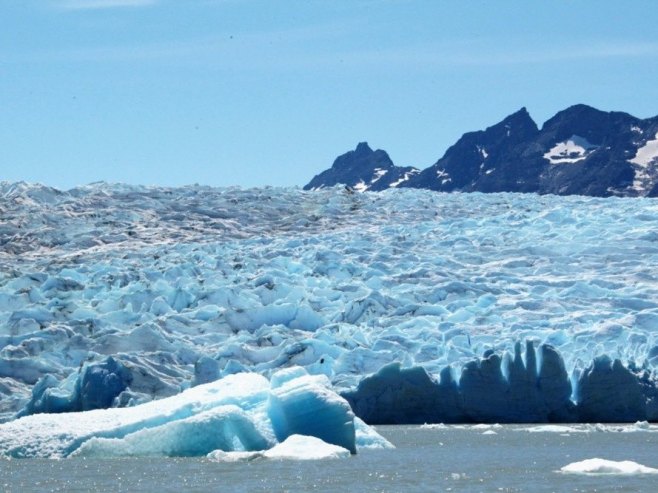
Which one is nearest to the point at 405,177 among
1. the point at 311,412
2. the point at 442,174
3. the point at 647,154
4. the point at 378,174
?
the point at 378,174

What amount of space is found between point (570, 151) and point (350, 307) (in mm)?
57984

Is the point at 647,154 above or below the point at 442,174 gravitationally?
above

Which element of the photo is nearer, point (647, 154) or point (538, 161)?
point (647, 154)

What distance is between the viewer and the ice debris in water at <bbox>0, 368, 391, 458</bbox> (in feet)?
47.9

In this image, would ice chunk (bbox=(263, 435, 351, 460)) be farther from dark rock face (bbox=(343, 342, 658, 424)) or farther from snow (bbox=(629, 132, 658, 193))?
snow (bbox=(629, 132, 658, 193))

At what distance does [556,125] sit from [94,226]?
5289cm

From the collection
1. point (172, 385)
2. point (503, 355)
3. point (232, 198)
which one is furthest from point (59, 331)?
point (232, 198)

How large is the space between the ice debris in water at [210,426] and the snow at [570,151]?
209 feet

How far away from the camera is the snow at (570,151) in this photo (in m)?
77.6

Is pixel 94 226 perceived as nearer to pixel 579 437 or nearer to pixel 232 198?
pixel 232 198

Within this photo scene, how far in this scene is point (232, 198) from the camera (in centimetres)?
3588

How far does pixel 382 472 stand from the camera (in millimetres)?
13266

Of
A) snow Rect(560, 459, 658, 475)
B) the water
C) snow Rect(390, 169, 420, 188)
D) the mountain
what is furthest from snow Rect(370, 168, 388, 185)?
snow Rect(560, 459, 658, 475)

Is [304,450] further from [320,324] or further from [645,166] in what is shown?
[645,166]
